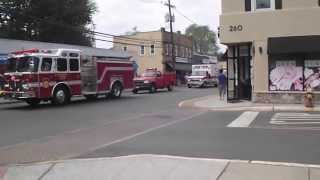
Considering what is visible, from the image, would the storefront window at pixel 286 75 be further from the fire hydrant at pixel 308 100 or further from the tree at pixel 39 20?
the tree at pixel 39 20

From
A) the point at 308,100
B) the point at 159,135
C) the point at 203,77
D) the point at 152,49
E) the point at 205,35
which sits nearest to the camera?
the point at 159,135

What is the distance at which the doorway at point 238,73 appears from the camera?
93.5 ft

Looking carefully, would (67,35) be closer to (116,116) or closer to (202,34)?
(116,116)

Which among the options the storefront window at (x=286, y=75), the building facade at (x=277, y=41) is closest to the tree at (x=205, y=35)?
the building facade at (x=277, y=41)

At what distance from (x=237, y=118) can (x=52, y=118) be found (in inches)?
263

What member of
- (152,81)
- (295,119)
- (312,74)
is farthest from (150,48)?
(295,119)

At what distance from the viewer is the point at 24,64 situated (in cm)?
2642

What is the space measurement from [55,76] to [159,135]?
13173 millimetres

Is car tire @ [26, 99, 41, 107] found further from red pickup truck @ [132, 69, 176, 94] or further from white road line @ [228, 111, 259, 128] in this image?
red pickup truck @ [132, 69, 176, 94]

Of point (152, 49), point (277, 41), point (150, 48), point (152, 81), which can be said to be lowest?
point (152, 81)

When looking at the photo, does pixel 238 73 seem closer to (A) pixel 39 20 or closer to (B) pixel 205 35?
(A) pixel 39 20

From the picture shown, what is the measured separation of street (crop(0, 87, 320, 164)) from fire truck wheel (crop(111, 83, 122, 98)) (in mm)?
9528

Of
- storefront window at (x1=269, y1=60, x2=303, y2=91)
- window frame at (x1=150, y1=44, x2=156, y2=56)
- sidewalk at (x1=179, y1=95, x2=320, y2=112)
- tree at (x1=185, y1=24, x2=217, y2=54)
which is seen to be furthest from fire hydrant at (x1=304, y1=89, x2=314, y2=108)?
tree at (x1=185, y1=24, x2=217, y2=54)

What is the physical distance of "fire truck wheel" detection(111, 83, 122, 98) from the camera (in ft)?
108
